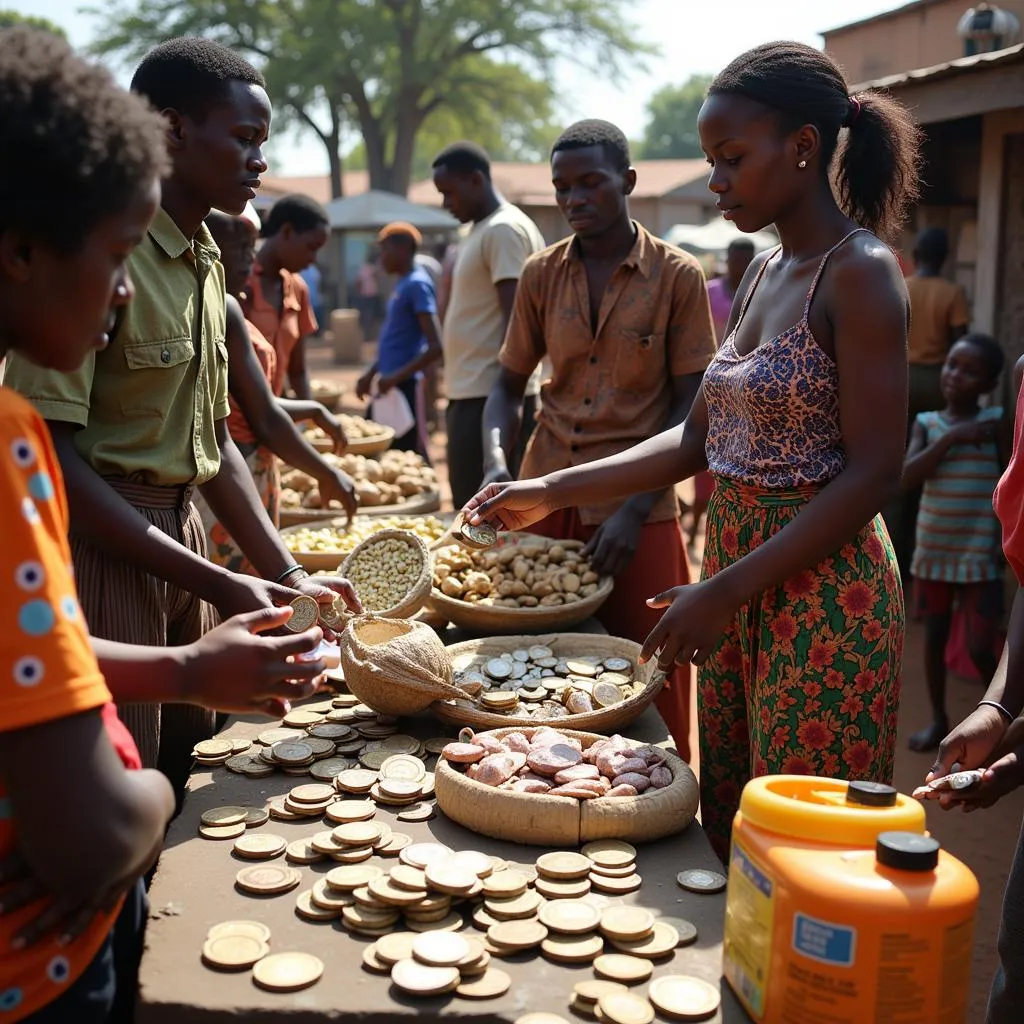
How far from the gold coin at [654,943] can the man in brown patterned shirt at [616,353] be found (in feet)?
5.67

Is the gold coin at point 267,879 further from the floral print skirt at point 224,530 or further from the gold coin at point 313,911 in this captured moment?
the floral print skirt at point 224,530

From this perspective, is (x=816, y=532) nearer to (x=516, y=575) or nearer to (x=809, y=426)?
(x=809, y=426)

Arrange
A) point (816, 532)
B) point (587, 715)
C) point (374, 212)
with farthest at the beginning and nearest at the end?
1. point (374, 212)
2. point (587, 715)
3. point (816, 532)

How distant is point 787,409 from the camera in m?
2.31

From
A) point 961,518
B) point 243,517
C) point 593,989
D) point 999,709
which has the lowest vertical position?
point 961,518

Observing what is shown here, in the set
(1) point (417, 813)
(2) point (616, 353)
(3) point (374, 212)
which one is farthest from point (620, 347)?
(3) point (374, 212)

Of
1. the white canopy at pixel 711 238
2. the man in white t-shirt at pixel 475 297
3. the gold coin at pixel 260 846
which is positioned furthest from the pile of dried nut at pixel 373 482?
the white canopy at pixel 711 238

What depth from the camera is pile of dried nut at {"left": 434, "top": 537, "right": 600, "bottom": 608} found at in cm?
351

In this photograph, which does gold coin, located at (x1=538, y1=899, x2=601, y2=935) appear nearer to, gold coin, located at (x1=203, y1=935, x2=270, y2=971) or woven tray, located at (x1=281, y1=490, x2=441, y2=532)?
gold coin, located at (x1=203, y1=935, x2=270, y2=971)

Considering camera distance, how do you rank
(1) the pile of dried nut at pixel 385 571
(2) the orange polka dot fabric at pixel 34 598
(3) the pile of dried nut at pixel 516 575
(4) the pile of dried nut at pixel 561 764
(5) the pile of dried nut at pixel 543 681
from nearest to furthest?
(2) the orange polka dot fabric at pixel 34 598
(4) the pile of dried nut at pixel 561 764
(5) the pile of dried nut at pixel 543 681
(1) the pile of dried nut at pixel 385 571
(3) the pile of dried nut at pixel 516 575

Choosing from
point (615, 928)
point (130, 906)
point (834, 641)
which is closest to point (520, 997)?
point (615, 928)

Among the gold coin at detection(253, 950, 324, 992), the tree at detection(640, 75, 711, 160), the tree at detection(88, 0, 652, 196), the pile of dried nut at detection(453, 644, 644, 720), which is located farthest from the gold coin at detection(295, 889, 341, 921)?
the tree at detection(640, 75, 711, 160)

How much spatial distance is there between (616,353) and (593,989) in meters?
2.37

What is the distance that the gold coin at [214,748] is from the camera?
2611mm
